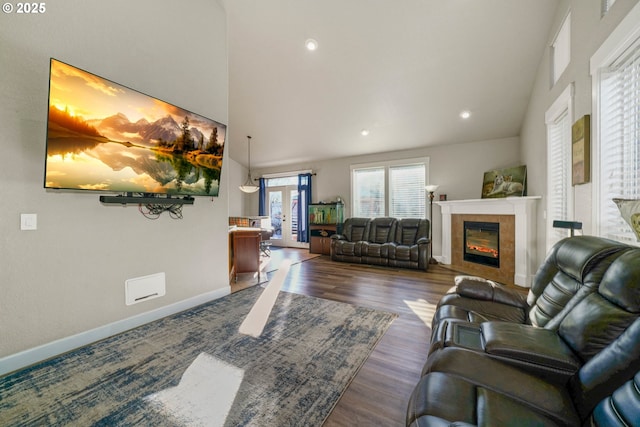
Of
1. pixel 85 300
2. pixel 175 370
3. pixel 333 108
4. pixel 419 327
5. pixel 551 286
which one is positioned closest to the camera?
pixel 551 286

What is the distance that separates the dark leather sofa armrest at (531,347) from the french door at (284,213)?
6.62 m

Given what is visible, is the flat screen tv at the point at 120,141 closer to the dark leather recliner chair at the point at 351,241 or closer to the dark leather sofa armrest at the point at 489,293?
the dark leather sofa armrest at the point at 489,293

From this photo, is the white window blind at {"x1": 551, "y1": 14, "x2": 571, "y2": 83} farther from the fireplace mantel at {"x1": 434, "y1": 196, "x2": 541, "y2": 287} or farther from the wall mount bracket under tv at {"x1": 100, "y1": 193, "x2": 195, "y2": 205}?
the wall mount bracket under tv at {"x1": 100, "y1": 193, "x2": 195, "y2": 205}

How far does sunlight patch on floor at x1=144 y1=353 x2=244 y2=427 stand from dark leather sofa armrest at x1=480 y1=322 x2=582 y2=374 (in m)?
1.48

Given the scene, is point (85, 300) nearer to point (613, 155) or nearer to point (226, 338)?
point (226, 338)

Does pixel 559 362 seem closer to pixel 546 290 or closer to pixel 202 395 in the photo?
pixel 546 290

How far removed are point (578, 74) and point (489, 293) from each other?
2.29 metres

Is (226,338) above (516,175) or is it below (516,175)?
below

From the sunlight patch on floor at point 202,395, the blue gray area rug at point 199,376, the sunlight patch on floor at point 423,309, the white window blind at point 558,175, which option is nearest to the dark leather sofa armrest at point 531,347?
the blue gray area rug at point 199,376

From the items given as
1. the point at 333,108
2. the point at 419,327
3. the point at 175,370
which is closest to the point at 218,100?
the point at 333,108

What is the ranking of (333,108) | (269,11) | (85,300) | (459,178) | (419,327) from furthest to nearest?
1. (459,178)
2. (333,108)
3. (269,11)
4. (419,327)
5. (85,300)

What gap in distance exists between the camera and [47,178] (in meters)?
1.85

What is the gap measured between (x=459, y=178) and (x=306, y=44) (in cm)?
415

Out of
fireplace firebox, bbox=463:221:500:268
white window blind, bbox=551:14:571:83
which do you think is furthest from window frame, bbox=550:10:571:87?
fireplace firebox, bbox=463:221:500:268
